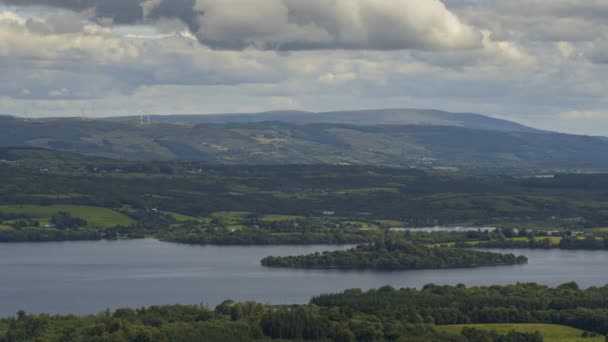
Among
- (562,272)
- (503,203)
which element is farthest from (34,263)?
(503,203)

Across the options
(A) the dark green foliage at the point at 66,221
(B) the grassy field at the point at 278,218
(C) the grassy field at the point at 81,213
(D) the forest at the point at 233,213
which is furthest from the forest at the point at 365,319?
(C) the grassy field at the point at 81,213

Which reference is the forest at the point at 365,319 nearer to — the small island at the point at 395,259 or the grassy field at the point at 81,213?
the small island at the point at 395,259

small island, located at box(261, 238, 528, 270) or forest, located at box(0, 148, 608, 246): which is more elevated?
forest, located at box(0, 148, 608, 246)

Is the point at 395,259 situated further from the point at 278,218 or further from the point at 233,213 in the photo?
the point at 233,213

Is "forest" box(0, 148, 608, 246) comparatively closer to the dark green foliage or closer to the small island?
the dark green foliage

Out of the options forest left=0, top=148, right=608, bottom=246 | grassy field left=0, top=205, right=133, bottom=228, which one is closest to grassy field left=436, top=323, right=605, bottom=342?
forest left=0, top=148, right=608, bottom=246

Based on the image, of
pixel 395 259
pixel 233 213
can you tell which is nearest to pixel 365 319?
pixel 395 259
